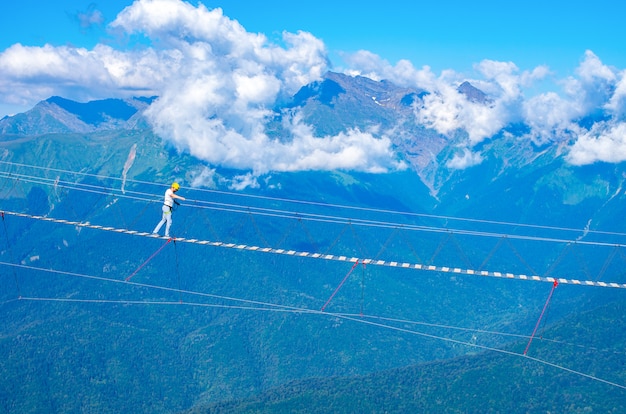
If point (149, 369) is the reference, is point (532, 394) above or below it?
above

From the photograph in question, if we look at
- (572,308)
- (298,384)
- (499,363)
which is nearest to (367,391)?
(298,384)

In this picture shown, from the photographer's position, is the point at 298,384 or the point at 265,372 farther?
the point at 265,372

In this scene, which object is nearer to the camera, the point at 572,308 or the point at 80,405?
the point at 80,405

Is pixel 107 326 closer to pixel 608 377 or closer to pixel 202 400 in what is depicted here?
pixel 202 400

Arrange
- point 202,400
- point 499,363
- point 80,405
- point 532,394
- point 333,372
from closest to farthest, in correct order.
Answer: point 532,394
point 499,363
point 80,405
point 202,400
point 333,372

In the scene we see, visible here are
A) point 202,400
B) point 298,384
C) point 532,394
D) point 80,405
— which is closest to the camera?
point 532,394

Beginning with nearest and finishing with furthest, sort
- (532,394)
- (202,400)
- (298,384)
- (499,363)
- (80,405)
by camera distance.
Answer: (532,394), (499,363), (298,384), (80,405), (202,400)

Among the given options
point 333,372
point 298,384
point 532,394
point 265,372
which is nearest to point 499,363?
point 532,394

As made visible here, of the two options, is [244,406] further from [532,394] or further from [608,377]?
[608,377]

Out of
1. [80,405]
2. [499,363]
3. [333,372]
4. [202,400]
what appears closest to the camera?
[499,363]
